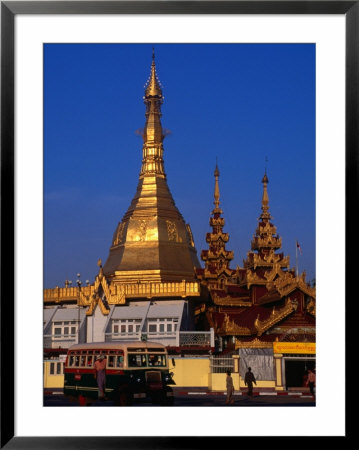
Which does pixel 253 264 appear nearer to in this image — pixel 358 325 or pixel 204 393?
pixel 204 393

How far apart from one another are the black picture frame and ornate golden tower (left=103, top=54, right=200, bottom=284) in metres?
10.3

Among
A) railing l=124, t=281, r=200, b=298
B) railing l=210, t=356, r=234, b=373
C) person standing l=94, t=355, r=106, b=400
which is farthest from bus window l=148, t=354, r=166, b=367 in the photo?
railing l=124, t=281, r=200, b=298

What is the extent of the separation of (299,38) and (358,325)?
3.11 metres

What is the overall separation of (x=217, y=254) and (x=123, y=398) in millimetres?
11965

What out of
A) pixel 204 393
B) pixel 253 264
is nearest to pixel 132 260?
pixel 253 264

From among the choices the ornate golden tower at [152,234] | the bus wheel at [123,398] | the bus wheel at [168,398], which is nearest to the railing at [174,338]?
the ornate golden tower at [152,234]

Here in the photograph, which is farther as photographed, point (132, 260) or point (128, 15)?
point (132, 260)

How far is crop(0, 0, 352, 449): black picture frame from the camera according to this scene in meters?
9.74

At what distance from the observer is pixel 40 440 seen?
32.2 ft

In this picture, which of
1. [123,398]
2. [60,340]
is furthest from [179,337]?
[123,398]

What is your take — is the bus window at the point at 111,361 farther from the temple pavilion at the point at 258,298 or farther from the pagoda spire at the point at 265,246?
the pagoda spire at the point at 265,246

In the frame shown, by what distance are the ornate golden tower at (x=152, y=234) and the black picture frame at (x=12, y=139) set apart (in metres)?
10.3

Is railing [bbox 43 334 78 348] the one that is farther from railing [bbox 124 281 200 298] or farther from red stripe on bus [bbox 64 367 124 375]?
red stripe on bus [bbox 64 367 124 375]

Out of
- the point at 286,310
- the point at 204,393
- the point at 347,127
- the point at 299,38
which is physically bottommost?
the point at 204,393
